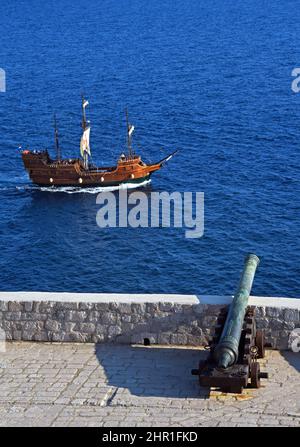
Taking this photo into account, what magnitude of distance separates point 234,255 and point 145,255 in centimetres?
590

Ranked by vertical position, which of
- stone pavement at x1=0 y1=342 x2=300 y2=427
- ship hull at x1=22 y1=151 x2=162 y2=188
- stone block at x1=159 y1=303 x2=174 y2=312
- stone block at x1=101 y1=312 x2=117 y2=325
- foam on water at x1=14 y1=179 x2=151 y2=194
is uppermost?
stone block at x1=159 y1=303 x2=174 y2=312

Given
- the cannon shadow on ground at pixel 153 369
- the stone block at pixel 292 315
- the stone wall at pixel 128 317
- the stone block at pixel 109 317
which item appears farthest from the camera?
the stone block at pixel 109 317

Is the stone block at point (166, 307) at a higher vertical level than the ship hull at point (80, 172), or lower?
higher

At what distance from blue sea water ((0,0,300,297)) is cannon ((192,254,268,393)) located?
35.4m

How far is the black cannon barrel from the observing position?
15.6m

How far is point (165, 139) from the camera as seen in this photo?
82438 mm

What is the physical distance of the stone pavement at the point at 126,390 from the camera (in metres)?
15.5

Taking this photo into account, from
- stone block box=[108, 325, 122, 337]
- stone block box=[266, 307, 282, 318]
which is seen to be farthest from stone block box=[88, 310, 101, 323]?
stone block box=[266, 307, 282, 318]

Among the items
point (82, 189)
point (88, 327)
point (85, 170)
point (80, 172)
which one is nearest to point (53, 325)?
point (88, 327)

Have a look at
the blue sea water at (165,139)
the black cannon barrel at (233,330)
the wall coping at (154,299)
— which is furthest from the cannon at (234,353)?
the blue sea water at (165,139)

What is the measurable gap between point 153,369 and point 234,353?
217 cm

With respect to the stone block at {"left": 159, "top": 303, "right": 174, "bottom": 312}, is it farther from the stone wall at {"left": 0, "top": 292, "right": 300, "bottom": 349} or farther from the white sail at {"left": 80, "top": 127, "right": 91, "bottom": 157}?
the white sail at {"left": 80, "top": 127, "right": 91, "bottom": 157}

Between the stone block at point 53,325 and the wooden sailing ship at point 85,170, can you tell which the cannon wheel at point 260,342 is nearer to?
the stone block at point 53,325

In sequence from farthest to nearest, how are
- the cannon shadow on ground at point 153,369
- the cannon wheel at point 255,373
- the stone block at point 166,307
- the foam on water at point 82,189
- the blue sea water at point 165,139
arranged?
1. the foam on water at point 82,189
2. the blue sea water at point 165,139
3. the stone block at point 166,307
4. the cannon shadow on ground at point 153,369
5. the cannon wheel at point 255,373
